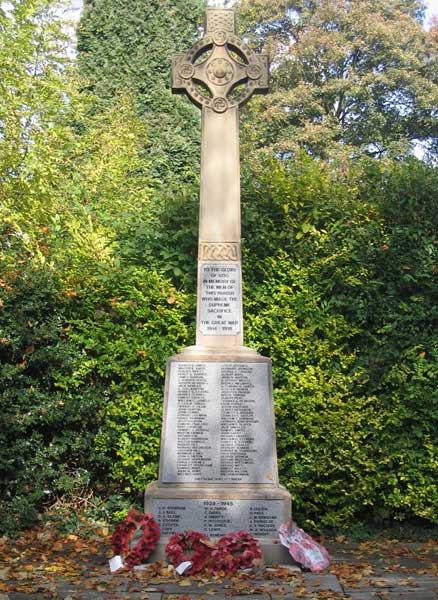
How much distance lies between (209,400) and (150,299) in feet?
5.70

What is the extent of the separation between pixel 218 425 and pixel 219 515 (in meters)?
0.77

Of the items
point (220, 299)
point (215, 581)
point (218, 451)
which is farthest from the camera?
point (220, 299)

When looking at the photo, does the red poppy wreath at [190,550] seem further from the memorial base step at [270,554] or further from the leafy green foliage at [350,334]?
the leafy green foliage at [350,334]

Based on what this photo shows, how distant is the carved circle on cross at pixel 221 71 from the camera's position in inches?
279

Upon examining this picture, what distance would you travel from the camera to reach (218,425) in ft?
21.2

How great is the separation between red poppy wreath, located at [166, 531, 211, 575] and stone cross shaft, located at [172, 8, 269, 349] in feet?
5.63

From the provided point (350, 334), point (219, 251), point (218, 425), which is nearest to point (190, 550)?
point (218, 425)

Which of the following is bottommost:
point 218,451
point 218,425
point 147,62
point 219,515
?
point 219,515

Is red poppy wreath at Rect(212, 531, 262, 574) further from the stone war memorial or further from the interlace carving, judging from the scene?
the interlace carving

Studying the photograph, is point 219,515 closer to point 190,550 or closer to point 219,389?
point 190,550

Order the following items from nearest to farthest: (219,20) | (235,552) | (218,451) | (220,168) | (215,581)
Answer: (215,581) < (235,552) < (218,451) < (220,168) < (219,20)

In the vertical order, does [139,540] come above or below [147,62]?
below

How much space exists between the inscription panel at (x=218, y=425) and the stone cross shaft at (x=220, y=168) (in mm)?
335

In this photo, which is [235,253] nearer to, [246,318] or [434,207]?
[246,318]
